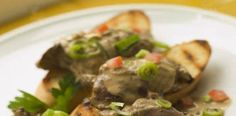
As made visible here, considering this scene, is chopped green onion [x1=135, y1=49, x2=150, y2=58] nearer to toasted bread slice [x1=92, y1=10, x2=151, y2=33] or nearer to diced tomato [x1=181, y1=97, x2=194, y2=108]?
diced tomato [x1=181, y1=97, x2=194, y2=108]

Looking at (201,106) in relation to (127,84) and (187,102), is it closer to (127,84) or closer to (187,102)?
(187,102)

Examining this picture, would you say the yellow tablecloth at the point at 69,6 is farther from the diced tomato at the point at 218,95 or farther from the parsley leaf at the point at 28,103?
the parsley leaf at the point at 28,103

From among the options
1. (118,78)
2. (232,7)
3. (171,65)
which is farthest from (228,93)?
(232,7)

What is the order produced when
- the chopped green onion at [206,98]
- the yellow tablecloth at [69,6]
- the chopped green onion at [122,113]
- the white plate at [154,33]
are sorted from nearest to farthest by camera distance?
the chopped green onion at [122,113] < the chopped green onion at [206,98] < the white plate at [154,33] < the yellow tablecloth at [69,6]

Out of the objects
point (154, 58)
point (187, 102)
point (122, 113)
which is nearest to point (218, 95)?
point (187, 102)

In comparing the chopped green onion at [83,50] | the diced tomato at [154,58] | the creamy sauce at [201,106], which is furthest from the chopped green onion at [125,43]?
the creamy sauce at [201,106]

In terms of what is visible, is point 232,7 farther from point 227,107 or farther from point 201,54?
point 227,107
